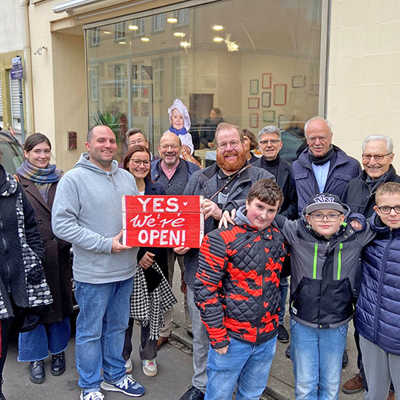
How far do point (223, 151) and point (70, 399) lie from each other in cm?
227

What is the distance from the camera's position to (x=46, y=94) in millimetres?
11352

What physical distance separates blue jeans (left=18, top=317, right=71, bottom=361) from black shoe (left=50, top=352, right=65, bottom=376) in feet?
0.20

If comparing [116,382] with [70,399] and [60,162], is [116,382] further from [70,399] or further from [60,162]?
[60,162]

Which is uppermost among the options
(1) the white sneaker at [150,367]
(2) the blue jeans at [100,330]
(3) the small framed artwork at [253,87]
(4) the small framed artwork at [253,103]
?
(3) the small framed artwork at [253,87]

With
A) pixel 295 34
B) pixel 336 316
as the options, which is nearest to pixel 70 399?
pixel 336 316

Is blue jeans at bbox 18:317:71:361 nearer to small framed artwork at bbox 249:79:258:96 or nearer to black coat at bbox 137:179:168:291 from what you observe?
black coat at bbox 137:179:168:291

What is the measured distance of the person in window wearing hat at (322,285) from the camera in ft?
9.22

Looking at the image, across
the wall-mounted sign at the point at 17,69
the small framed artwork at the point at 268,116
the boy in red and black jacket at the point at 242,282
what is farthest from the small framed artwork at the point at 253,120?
the wall-mounted sign at the point at 17,69

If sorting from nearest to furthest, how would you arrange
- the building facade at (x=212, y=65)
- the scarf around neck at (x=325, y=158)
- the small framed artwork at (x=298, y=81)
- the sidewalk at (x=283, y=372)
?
the sidewalk at (x=283, y=372), the scarf around neck at (x=325, y=158), the building facade at (x=212, y=65), the small framed artwork at (x=298, y=81)

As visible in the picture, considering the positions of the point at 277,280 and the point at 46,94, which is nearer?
the point at 277,280

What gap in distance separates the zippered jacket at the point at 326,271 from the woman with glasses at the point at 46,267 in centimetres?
200

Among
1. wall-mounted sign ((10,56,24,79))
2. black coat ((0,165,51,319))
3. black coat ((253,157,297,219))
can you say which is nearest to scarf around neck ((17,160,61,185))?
black coat ((0,165,51,319))

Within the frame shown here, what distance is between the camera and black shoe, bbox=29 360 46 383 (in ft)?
12.6

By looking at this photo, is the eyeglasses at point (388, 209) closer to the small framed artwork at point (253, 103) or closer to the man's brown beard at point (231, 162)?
the man's brown beard at point (231, 162)
